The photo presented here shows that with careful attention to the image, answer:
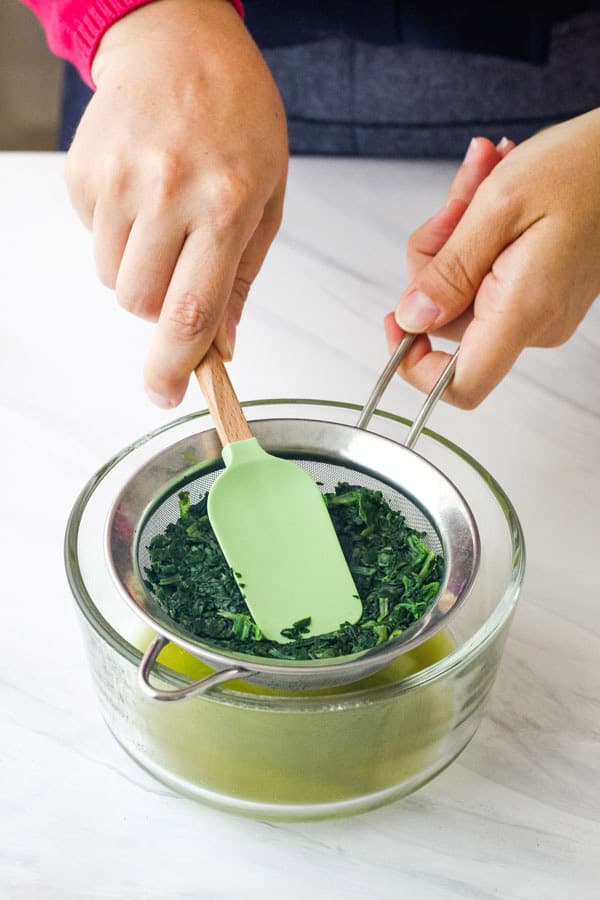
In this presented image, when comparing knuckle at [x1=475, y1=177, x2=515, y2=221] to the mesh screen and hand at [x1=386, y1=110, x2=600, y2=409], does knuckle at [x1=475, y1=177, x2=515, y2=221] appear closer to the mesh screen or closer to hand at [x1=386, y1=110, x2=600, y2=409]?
hand at [x1=386, y1=110, x2=600, y2=409]

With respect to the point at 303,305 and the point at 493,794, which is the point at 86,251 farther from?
the point at 493,794

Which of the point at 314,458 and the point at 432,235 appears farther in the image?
the point at 432,235

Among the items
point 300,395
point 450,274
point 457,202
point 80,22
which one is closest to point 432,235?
point 457,202

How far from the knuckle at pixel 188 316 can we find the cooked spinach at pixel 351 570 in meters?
0.20

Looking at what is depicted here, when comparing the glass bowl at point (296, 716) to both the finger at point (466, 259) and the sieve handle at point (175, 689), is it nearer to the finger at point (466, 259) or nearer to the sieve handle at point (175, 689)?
the sieve handle at point (175, 689)

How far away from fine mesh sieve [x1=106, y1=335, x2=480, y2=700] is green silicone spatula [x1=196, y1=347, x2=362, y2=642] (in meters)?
0.07

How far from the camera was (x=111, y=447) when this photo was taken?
1.41m

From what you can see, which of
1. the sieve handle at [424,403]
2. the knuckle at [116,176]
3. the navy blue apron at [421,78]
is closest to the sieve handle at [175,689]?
the sieve handle at [424,403]

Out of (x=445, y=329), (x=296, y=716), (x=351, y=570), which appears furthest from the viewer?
(x=445, y=329)

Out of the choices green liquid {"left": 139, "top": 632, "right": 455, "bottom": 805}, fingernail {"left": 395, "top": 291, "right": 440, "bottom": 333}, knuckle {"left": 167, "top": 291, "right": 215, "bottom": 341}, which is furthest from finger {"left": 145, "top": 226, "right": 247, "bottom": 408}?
green liquid {"left": 139, "top": 632, "right": 455, "bottom": 805}

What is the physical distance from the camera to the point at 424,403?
4.02 feet

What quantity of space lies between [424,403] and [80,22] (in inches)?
25.6

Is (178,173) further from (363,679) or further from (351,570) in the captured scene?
(363,679)

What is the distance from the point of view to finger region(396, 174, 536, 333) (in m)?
1.21
